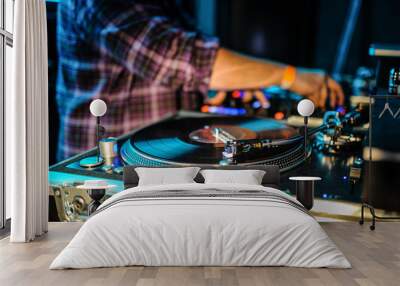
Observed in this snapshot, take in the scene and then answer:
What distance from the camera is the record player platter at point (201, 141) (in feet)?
23.1

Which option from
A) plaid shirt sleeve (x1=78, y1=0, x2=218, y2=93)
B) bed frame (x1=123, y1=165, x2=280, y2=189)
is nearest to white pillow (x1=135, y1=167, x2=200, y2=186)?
bed frame (x1=123, y1=165, x2=280, y2=189)

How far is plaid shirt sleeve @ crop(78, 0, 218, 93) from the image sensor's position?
7.27 metres

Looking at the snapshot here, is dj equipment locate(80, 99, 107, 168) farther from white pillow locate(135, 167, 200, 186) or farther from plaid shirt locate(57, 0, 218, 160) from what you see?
white pillow locate(135, 167, 200, 186)

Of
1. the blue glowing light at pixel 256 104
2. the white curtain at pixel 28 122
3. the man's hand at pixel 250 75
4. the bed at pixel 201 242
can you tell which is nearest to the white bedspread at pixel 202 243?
the bed at pixel 201 242

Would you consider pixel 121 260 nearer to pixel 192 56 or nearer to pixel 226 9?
pixel 192 56

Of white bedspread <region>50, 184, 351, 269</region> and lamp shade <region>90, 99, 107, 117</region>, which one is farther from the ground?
lamp shade <region>90, 99, 107, 117</region>

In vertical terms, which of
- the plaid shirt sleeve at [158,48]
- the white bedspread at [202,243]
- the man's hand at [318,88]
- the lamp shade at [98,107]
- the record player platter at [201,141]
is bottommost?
the white bedspread at [202,243]

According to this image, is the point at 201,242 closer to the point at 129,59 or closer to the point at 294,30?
the point at 129,59

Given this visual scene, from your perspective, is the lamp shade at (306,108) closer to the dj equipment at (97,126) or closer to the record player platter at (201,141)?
the record player platter at (201,141)

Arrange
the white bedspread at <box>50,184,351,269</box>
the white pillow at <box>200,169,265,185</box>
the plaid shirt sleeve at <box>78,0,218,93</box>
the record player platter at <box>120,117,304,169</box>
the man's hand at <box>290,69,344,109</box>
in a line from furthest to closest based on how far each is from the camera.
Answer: the plaid shirt sleeve at <box>78,0,218,93</box>
the man's hand at <box>290,69,344,109</box>
the record player platter at <box>120,117,304,169</box>
the white pillow at <box>200,169,265,185</box>
the white bedspread at <box>50,184,351,269</box>

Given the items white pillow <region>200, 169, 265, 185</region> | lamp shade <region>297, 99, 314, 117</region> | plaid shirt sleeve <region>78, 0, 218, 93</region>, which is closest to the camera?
white pillow <region>200, 169, 265, 185</region>

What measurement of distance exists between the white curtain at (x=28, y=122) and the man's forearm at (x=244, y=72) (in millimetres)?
2207

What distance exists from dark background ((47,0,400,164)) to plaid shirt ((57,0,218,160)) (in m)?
0.17

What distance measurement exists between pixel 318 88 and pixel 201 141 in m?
1.59
